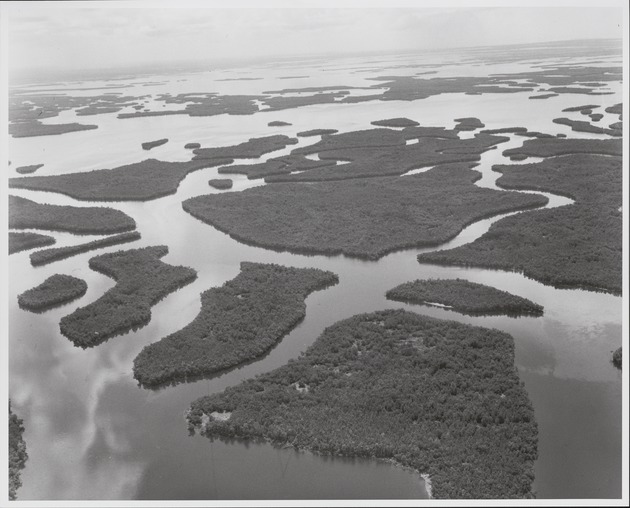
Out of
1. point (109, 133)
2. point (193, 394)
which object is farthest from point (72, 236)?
point (109, 133)

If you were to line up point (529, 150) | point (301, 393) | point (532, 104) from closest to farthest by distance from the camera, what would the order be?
point (301, 393) < point (529, 150) < point (532, 104)

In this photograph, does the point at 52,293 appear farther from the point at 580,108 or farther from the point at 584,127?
the point at 580,108

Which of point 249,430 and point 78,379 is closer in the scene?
point 249,430

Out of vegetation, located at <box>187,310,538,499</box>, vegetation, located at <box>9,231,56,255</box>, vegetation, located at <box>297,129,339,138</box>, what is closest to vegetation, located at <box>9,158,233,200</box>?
vegetation, located at <box>9,231,56,255</box>

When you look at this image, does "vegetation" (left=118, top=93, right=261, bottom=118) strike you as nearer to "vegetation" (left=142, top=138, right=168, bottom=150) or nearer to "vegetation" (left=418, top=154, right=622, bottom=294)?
"vegetation" (left=142, top=138, right=168, bottom=150)

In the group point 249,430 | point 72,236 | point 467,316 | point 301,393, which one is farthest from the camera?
point 72,236

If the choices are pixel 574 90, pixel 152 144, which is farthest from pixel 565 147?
pixel 574 90

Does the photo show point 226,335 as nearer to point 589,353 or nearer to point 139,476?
point 139,476
